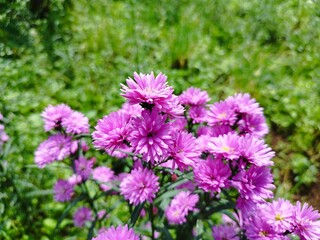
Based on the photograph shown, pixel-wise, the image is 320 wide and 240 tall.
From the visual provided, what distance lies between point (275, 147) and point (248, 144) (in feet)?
5.69

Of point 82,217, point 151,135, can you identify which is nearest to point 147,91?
point 151,135

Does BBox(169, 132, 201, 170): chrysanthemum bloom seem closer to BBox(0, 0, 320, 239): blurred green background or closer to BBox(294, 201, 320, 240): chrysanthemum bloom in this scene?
BBox(294, 201, 320, 240): chrysanthemum bloom

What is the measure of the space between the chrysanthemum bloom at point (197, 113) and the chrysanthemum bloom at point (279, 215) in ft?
1.57

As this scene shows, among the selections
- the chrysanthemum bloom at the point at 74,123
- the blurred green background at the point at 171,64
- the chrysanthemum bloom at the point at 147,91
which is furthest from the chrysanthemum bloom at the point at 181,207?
the blurred green background at the point at 171,64

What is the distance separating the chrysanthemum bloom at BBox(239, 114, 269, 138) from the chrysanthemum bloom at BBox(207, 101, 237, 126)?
0.07m

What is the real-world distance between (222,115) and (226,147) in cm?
27

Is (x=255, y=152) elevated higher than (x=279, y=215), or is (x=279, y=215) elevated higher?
(x=255, y=152)

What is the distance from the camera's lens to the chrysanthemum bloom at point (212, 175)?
1.12 m

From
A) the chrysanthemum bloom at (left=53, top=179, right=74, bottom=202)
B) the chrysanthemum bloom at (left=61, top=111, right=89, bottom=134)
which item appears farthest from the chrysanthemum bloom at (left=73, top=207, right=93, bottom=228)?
the chrysanthemum bloom at (left=61, top=111, right=89, bottom=134)

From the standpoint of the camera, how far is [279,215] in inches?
47.1

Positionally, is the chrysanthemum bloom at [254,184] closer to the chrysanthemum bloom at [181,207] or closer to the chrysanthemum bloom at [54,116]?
the chrysanthemum bloom at [181,207]

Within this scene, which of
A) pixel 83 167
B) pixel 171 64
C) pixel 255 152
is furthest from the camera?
pixel 171 64

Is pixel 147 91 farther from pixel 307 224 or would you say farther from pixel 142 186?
pixel 307 224

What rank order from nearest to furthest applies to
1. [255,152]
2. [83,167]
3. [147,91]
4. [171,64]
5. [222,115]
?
1. [147,91]
2. [255,152]
3. [222,115]
4. [83,167]
5. [171,64]
